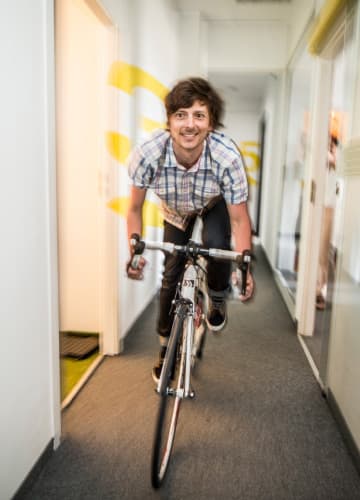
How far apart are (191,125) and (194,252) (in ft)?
1.74

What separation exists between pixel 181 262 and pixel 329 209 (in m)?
1.76

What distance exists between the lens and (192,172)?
1.93 meters

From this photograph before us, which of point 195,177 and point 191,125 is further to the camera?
point 195,177

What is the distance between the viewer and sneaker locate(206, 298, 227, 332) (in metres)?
2.19

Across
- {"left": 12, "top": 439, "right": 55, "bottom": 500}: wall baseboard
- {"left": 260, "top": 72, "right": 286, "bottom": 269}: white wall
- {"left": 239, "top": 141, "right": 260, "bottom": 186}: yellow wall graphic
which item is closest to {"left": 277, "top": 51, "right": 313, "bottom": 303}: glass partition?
{"left": 260, "top": 72, "right": 286, "bottom": 269}: white wall

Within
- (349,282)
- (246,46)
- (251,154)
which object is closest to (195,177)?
(349,282)

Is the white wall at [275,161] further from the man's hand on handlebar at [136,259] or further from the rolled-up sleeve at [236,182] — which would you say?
the man's hand on handlebar at [136,259]

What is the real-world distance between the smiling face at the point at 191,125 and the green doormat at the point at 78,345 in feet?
5.01

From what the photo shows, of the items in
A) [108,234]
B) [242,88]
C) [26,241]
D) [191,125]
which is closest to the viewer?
[26,241]

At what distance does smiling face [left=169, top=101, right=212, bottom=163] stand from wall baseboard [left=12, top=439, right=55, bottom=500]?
4.28ft

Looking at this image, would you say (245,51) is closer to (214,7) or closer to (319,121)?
(214,7)

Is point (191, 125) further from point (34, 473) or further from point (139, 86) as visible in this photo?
point (139, 86)

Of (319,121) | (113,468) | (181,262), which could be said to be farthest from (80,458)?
(319,121)

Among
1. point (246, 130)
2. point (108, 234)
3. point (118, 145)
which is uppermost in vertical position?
point (246, 130)
